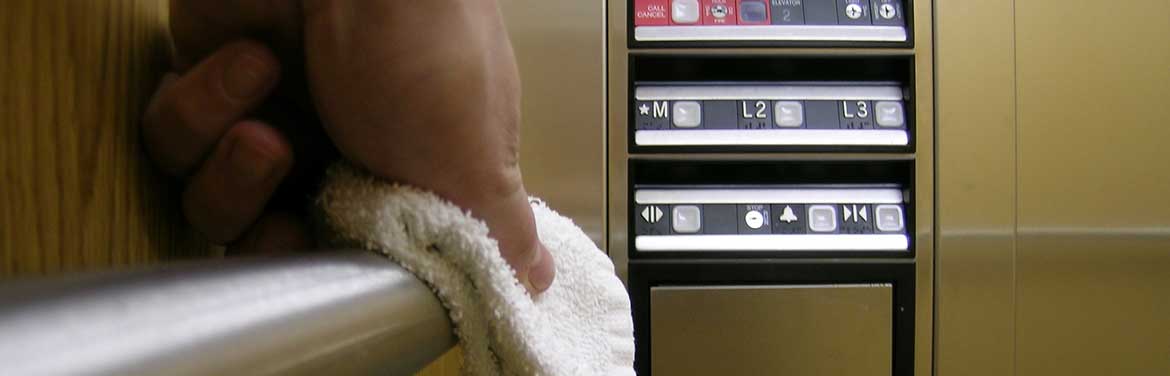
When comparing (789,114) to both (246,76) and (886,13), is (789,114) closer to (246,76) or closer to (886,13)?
(886,13)

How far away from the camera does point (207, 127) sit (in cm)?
22

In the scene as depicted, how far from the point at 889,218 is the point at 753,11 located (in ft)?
0.71

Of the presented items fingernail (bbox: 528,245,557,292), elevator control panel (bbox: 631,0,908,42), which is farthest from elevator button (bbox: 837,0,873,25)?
fingernail (bbox: 528,245,557,292)

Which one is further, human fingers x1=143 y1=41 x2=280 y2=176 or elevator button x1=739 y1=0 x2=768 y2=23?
elevator button x1=739 y1=0 x2=768 y2=23

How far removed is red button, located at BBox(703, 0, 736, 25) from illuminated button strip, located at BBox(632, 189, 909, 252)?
148 millimetres

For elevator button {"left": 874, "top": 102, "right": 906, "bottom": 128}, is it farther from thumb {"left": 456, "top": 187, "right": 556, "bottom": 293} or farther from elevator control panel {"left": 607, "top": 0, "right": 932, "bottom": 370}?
thumb {"left": 456, "top": 187, "right": 556, "bottom": 293}

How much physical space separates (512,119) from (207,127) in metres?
0.10

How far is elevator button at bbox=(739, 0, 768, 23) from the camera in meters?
0.74

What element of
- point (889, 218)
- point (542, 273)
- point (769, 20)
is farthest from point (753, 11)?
point (542, 273)

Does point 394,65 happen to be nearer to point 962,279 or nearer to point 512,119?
point 512,119

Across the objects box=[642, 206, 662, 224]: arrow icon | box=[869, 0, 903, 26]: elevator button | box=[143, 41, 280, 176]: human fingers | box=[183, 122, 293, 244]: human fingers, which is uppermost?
box=[869, 0, 903, 26]: elevator button

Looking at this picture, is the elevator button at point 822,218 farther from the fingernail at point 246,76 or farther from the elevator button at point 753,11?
the fingernail at point 246,76

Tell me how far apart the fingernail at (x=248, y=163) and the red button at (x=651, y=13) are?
0.54 meters

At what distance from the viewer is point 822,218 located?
0.75m
